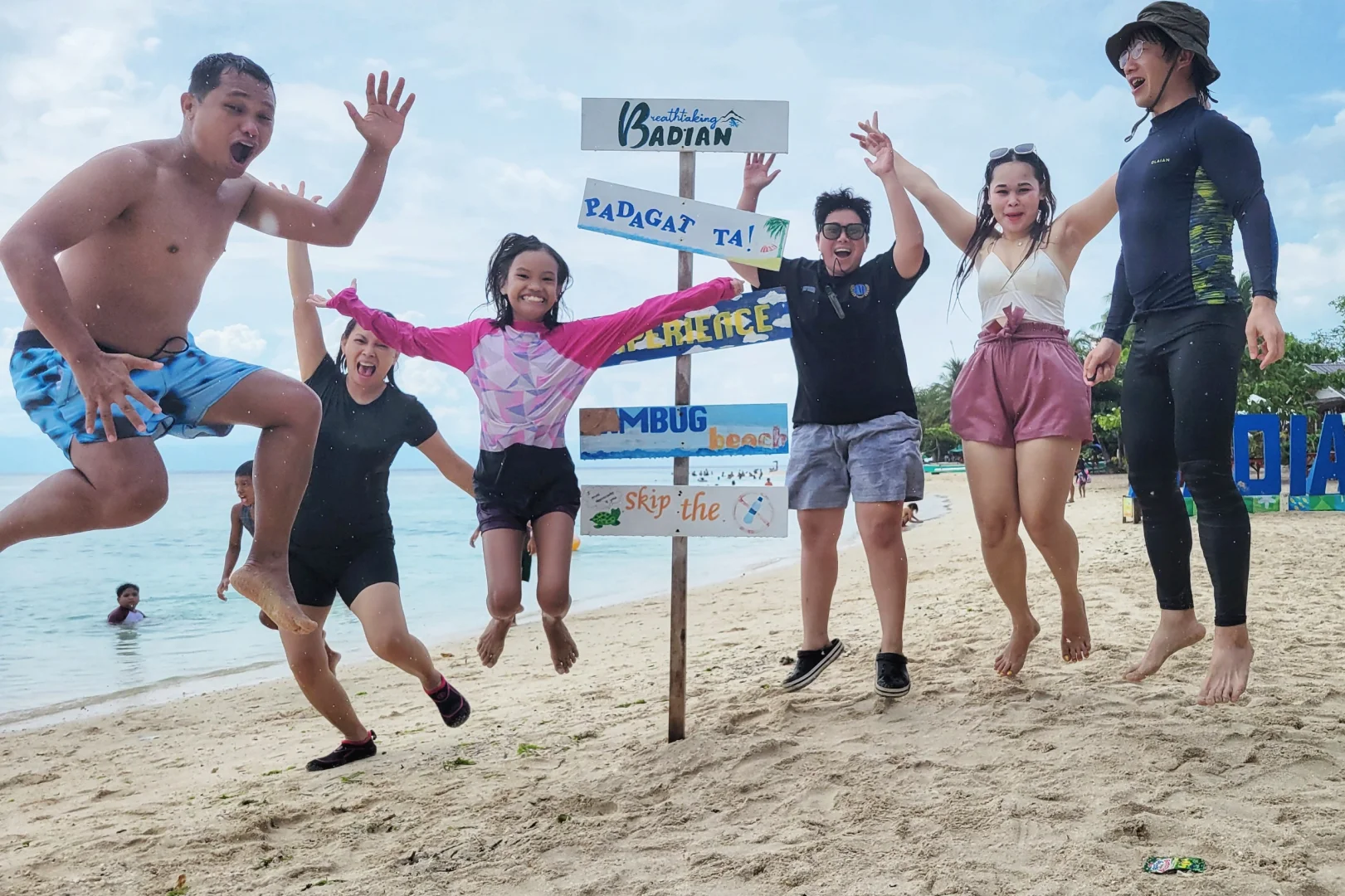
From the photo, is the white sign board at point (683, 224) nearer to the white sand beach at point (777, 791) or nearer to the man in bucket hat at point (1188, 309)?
the man in bucket hat at point (1188, 309)

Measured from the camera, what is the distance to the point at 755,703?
4.64 m

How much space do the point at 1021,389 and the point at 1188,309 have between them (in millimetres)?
690

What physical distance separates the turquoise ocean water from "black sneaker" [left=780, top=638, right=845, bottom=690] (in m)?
0.85

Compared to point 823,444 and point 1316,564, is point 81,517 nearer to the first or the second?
point 823,444

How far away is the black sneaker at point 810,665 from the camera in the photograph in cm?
445

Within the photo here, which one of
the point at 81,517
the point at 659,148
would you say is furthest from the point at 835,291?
the point at 81,517

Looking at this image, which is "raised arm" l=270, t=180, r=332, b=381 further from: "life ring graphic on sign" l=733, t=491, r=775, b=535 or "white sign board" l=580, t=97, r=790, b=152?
"life ring graphic on sign" l=733, t=491, r=775, b=535

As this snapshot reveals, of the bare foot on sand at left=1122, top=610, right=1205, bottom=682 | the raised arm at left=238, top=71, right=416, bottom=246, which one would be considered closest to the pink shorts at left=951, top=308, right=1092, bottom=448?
the bare foot on sand at left=1122, top=610, right=1205, bottom=682

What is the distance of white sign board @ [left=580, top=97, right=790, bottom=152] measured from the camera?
158 inches

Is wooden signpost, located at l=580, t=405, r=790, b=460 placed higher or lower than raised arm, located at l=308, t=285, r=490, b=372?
lower

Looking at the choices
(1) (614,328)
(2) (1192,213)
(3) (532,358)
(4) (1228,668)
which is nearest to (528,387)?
(3) (532,358)

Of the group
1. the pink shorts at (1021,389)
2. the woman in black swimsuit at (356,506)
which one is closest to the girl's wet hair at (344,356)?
the woman in black swimsuit at (356,506)

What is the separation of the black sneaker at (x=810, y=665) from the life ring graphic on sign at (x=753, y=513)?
84 centimetres

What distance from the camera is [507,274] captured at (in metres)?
4.00
